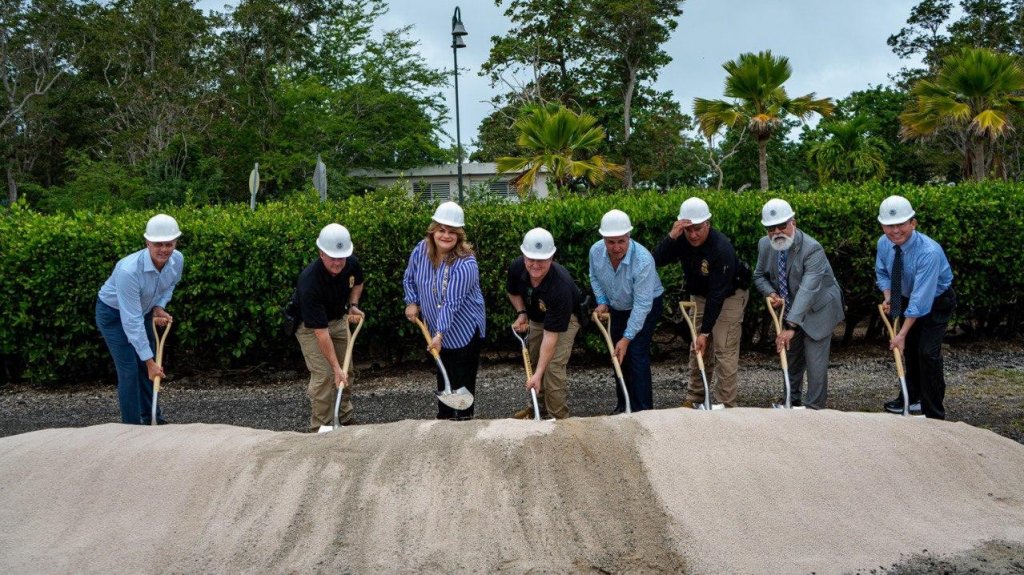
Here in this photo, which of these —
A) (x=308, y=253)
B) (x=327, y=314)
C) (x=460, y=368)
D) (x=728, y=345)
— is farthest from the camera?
(x=308, y=253)

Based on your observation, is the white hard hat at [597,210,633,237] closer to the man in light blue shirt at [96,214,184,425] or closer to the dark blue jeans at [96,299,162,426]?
the man in light blue shirt at [96,214,184,425]

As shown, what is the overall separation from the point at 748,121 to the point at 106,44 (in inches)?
855

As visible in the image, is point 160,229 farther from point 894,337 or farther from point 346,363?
point 894,337

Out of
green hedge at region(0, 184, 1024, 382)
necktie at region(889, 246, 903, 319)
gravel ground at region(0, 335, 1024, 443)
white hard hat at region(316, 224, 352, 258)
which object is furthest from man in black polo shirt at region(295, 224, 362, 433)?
necktie at region(889, 246, 903, 319)

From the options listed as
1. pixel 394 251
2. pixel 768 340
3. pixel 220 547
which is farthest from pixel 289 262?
pixel 768 340

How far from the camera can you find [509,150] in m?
29.1

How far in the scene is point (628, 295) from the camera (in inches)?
251

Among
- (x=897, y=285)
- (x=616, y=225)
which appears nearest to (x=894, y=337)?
(x=897, y=285)

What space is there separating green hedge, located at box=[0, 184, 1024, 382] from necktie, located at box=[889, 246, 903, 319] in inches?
106

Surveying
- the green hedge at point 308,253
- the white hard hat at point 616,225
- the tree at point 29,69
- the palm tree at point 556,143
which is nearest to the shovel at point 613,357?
the white hard hat at point 616,225

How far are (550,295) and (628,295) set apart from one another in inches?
30.8

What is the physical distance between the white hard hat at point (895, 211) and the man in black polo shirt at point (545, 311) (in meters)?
2.23

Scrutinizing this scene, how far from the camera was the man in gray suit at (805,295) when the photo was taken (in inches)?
251

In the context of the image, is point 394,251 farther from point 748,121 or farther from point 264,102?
point 264,102
